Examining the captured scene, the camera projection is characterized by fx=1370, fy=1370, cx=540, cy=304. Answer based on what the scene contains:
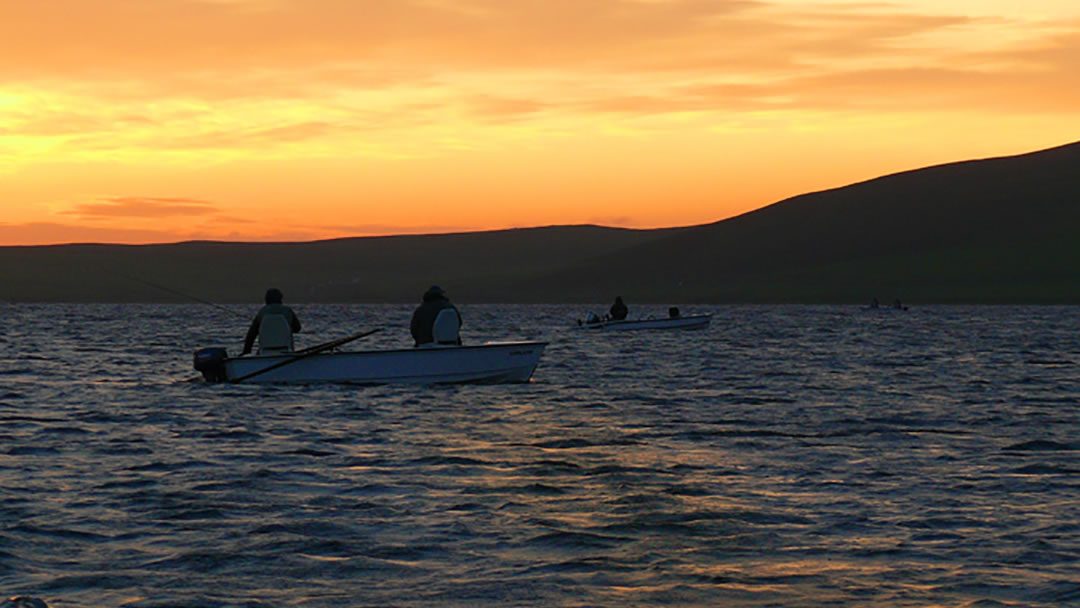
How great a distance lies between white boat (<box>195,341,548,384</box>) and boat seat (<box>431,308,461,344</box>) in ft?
1.13

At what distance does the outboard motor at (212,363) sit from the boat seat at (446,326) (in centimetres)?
472

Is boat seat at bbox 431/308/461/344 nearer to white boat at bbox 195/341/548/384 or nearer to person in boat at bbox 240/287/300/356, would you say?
white boat at bbox 195/341/548/384

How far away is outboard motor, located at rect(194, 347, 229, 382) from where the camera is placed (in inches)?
1206

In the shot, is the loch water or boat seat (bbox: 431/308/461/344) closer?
the loch water

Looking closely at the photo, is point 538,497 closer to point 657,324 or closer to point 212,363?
point 212,363

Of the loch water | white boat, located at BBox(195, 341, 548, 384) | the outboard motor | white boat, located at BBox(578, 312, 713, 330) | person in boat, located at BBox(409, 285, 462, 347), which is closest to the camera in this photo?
the loch water

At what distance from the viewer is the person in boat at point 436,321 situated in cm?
3009

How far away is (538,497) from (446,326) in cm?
1567

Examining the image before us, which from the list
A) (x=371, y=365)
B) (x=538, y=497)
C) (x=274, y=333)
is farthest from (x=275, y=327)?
(x=538, y=497)

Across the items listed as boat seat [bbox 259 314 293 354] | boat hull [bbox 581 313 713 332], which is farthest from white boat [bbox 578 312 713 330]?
boat seat [bbox 259 314 293 354]

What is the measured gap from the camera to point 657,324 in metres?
74.6

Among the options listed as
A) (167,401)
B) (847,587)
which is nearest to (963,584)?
(847,587)

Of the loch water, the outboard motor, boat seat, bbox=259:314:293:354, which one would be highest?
boat seat, bbox=259:314:293:354

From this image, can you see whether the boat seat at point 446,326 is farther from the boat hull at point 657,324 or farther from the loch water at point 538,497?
the boat hull at point 657,324
